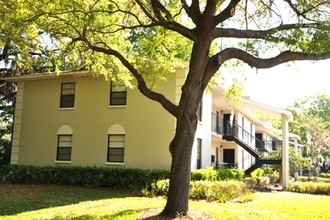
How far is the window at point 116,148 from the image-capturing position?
63.9ft

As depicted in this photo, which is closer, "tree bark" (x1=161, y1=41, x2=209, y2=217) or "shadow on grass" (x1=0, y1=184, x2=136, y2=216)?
"tree bark" (x1=161, y1=41, x2=209, y2=217)

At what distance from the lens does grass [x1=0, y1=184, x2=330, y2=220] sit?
33.4ft

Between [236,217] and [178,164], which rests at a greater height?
[178,164]

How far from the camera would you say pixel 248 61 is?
33.5 ft

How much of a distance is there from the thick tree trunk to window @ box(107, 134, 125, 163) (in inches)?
397

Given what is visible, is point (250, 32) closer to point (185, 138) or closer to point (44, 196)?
point (185, 138)

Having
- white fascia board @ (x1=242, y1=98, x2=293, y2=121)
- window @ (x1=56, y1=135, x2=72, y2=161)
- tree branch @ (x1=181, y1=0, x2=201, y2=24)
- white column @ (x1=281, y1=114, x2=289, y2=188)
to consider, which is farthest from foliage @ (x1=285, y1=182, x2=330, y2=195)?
tree branch @ (x1=181, y1=0, x2=201, y2=24)

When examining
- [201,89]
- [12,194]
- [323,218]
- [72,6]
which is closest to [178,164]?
[201,89]

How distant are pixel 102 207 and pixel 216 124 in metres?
14.8

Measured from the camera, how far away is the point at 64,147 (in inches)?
832

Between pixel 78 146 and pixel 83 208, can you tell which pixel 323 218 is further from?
pixel 78 146

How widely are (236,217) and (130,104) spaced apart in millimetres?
10862

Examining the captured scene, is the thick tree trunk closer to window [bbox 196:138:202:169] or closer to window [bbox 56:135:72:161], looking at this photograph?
window [bbox 196:138:202:169]

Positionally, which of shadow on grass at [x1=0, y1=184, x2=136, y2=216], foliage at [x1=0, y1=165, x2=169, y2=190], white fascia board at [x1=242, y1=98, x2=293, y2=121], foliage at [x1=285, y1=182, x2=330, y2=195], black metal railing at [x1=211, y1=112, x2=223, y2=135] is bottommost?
shadow on grass at [x1=0, y1=184, x2=136, y2=216]
